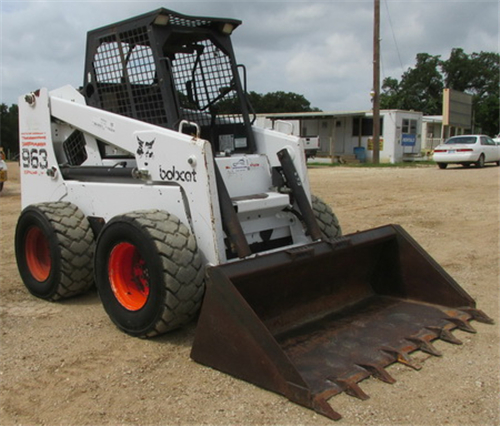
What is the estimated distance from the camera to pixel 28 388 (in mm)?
3584

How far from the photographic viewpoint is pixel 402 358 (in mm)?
3857

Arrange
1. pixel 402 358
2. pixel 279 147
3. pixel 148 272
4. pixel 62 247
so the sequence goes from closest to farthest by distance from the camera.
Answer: pixel 402 358 < pixel 148 272 < pixel 62 247 < pixel 279 147

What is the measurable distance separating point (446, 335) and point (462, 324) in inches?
11.3

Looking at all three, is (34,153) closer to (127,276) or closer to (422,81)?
(127,276)

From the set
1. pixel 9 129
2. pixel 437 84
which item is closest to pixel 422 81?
pixel 437 84

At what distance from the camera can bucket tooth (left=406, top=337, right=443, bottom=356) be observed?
3986 millimetres

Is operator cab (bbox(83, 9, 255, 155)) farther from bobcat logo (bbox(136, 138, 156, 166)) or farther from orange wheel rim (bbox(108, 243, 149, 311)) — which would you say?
orange wheel rim (bbox(108, 243, 149, 311))

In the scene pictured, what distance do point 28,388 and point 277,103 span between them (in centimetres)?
5484

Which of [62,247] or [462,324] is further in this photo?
[62,247]

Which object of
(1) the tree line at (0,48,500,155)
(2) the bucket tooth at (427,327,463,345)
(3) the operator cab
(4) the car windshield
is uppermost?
(1) the tree line at (0,48,500,155)

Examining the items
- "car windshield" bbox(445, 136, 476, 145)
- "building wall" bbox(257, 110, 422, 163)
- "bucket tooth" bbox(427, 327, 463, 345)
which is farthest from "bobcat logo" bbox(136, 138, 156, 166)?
"building wall" bbox(257, 110, 422, 163)

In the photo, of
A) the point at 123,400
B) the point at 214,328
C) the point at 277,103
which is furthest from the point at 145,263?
the point at 277,103

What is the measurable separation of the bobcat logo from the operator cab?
29cm

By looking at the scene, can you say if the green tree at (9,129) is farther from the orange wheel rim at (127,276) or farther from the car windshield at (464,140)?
the orange wheel rim at (127,276)
